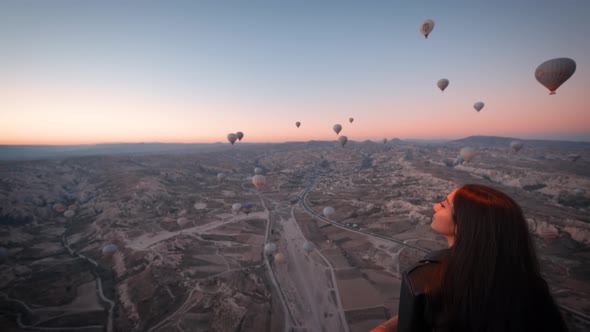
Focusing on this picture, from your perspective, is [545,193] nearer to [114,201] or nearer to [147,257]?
[147,257]

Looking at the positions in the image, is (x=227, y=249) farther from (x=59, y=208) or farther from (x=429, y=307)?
(x=59, y=208)

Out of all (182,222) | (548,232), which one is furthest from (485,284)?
(182,222)

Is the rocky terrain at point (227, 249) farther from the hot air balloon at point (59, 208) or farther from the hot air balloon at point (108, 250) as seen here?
the hot air balloon at point (59, 208)

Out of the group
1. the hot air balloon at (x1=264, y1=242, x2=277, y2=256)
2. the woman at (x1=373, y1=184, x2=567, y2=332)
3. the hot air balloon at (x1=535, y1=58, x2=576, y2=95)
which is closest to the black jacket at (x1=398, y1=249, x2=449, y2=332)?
the woman at (x1=373, y1=184, x2=567, y2=332)

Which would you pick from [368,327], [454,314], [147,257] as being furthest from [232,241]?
[454,314]

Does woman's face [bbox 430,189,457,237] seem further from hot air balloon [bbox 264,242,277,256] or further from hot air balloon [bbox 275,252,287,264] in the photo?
hot air balloon [bbox 264,242,277,256]

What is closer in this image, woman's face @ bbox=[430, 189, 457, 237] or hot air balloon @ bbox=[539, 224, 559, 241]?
woman's face @ bbox=[430, 189, 457, 237]

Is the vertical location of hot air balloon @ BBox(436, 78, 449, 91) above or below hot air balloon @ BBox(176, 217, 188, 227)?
above

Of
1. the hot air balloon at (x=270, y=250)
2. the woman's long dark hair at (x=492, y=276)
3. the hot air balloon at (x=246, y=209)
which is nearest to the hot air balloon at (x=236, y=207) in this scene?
the hot air balloon at (x=246, y=209)
